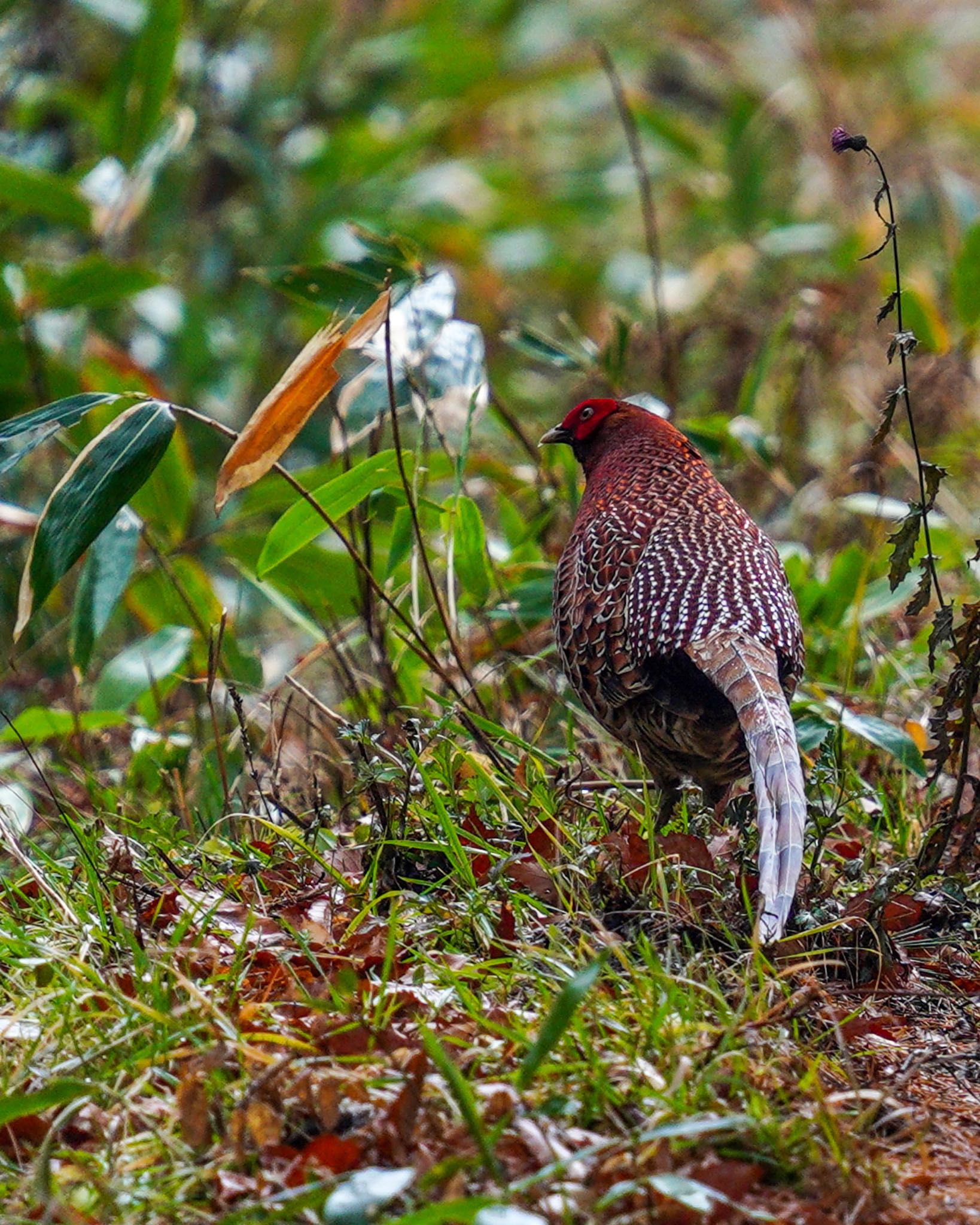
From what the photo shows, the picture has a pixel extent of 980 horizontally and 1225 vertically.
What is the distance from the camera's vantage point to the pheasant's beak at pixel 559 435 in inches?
185

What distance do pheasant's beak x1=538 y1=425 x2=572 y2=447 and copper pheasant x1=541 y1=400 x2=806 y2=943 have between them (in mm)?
468

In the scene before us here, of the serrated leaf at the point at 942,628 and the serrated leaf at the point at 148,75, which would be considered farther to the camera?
the serrated leaf at the point at 148,75

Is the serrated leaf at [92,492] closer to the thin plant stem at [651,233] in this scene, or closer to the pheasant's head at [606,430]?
the pheasant's head at [606,430]

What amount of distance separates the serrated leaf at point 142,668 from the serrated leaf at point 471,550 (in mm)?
971

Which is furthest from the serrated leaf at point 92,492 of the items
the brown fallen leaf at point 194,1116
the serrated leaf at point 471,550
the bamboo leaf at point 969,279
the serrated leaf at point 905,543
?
the bamboo leaf at point 969,279

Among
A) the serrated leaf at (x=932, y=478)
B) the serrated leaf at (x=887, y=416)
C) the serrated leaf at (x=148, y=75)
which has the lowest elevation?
the serrated leaf at (x=932, y=478)

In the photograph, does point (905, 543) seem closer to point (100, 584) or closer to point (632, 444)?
point (632, 444)

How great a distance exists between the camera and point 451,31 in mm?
9164

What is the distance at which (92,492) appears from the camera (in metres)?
3.54

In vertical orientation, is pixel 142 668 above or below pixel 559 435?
below

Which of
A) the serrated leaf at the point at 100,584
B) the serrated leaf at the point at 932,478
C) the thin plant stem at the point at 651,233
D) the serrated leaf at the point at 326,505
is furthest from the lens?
the thin plant stem at the point at 651,233

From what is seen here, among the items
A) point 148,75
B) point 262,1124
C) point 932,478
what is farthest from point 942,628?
point 148,75

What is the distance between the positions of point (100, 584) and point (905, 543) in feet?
7.62

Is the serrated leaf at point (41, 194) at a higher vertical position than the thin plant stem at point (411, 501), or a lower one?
higher
